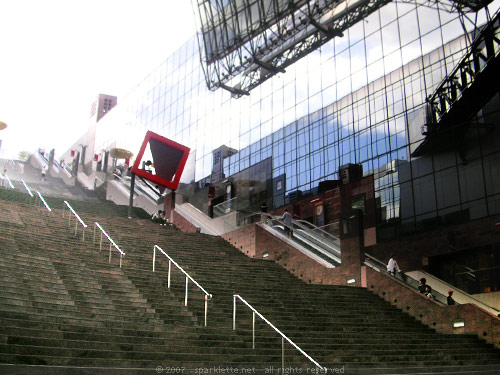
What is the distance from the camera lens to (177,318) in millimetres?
11414

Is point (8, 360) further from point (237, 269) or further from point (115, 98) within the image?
point (115, 98)

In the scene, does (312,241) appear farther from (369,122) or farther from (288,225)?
(369,122)

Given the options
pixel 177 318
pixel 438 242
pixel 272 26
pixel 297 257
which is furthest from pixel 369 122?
pixel 177 318

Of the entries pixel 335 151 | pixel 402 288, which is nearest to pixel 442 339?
pixel 402 288

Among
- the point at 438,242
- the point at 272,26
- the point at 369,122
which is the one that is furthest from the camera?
the point at 272,26

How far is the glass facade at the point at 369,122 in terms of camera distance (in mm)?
23344

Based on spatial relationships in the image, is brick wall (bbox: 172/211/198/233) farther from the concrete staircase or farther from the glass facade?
the concrete staircase

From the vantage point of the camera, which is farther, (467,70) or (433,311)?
(467,70)

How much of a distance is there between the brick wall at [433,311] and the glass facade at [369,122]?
7276mm

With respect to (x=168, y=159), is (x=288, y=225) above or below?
below

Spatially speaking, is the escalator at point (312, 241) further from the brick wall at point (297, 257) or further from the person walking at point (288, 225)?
the brick wall at point (297, 257)

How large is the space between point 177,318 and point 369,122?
62.4 feet

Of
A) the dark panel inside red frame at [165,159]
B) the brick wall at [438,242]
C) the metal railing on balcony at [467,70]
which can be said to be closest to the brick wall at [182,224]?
the dark panel inside red frame at [165,159]

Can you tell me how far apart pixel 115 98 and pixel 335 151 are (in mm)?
49223
